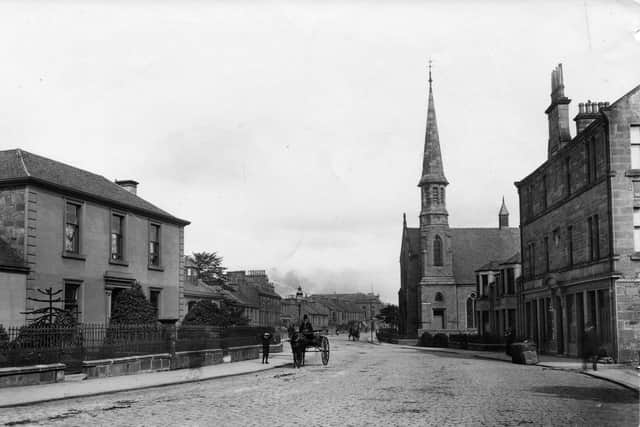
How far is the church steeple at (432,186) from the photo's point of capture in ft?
247

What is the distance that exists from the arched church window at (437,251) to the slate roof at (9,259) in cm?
5916

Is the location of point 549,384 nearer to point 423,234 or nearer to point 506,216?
point 423,234

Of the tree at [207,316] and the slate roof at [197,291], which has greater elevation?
the slate roof at [197,291]

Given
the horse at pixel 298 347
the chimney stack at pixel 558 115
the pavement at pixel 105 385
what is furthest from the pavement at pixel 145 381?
the chimney stack at pixel 558 115

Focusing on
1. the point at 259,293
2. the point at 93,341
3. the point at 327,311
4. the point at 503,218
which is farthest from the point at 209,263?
the point at 93,341

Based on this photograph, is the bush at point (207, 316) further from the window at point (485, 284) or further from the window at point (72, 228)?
the window at point (485, 284)

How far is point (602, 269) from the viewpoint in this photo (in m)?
25.2

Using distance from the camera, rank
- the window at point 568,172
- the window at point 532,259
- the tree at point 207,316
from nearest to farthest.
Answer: the tree at point 207,316
the window at point 568,172
the window at point 532,259

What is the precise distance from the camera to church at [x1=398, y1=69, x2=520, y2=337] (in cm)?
7475

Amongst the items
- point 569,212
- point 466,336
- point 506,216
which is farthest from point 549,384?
point 506,216

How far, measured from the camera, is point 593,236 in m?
26.7

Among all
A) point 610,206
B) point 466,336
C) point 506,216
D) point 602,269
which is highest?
point 506,216

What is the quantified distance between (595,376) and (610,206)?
7.55 meters

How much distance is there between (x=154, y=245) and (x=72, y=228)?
585cm
